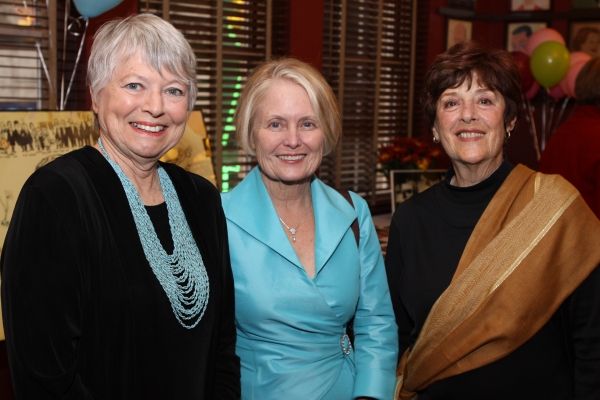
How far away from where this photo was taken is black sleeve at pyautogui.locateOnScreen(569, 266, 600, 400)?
1699 mm

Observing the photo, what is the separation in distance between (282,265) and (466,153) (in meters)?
0.62

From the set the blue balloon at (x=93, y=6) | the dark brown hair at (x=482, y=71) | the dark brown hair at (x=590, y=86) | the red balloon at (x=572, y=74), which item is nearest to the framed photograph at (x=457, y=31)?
the red balloon at (x=572, y=74)

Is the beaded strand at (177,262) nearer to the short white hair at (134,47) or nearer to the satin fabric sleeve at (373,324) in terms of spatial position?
the short white hair at (134,47)

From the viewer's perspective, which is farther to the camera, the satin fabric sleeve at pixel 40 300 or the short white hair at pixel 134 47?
the short white hair at pixel 134 47

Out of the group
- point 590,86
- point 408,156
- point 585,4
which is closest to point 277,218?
point 590,86

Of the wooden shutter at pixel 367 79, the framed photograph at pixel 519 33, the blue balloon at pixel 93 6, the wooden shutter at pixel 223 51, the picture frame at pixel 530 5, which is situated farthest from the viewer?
the framed photograph at pixel 519 33

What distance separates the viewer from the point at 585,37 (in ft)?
21.7

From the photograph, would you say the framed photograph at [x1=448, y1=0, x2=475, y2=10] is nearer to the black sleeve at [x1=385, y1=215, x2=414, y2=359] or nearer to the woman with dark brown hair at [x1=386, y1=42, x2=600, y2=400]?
the woman with dark brown hair at [x1=386, y1=42, x2=600, y2=400]

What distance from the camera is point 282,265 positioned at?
5.90 feet

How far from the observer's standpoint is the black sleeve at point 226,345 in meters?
1.67

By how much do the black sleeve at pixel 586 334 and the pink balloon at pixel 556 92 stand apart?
4981 millimetres

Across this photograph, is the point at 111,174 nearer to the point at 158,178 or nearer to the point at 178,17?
the point at 158,178

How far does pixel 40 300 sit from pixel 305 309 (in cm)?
74

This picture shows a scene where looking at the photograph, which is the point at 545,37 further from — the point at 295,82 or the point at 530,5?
the point at 295,82
